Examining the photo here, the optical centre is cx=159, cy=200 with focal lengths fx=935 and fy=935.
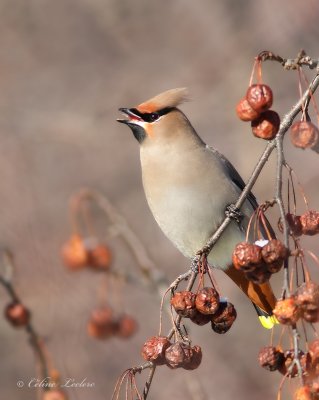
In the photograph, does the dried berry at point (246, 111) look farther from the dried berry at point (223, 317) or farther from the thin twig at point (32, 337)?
the thin twig at point (32, 337)

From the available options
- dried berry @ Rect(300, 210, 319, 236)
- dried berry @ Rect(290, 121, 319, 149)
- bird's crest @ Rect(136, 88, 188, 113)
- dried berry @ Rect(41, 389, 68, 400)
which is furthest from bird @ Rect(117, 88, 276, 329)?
dried berry @ Rect(290, 121, 319, 149)

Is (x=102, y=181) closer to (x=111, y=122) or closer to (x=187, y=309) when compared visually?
(x=111, y=122)

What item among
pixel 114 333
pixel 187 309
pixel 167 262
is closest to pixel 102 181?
pixel 167 262

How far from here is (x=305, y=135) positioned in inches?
90.7

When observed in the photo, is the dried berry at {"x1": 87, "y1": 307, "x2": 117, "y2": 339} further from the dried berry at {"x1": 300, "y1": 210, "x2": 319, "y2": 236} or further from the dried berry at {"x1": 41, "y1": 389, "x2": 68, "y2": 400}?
the dried berry at {"x1": 300, "y1": 210, "x2": 319, "y2": 236}

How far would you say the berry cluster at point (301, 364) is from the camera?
2084mm

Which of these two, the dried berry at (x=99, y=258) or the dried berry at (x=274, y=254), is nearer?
the dried berry at (x=274, y=254)

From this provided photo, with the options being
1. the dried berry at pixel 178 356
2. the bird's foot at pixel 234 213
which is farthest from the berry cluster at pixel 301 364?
the bird's foot at pixel 234 213

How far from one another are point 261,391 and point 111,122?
14.0 feet

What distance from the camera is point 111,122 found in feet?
31.7

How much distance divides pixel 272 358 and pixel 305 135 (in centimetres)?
55

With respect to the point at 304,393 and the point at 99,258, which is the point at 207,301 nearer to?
the point at 304,393

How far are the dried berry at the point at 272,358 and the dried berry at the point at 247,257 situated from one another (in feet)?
0.67

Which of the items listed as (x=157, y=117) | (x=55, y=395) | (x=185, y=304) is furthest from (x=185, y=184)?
(x=185, y=304)
